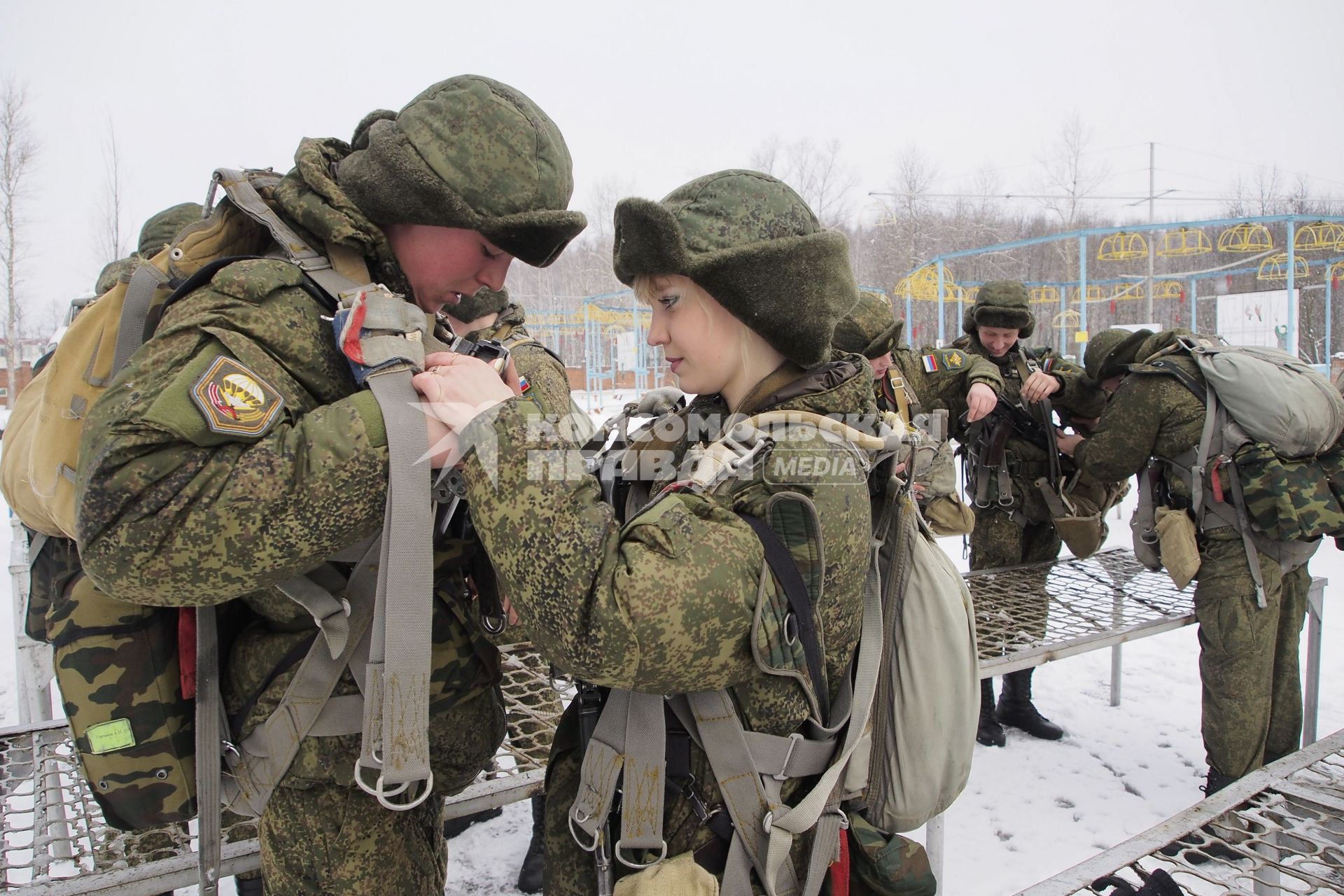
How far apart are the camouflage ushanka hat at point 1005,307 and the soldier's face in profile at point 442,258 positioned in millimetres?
4025

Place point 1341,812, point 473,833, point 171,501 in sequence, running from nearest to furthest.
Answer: point 171,501
point 1341,812
point 473,833

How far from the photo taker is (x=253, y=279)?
1301 millimetres

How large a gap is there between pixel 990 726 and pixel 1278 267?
25.6 m

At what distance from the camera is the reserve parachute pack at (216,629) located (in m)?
1.29

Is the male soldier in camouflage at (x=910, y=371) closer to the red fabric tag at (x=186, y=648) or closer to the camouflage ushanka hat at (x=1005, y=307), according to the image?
the camouflage ushanka hat at (x=1005, y=307)

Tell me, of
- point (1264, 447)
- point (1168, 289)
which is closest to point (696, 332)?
point (1264, 447)

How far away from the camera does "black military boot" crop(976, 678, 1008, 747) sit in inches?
177

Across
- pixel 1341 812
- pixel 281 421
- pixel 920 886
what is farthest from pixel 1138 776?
pixel 281 421

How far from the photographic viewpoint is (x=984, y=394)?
4.58 metres

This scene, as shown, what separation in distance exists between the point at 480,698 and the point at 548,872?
0.37 metres

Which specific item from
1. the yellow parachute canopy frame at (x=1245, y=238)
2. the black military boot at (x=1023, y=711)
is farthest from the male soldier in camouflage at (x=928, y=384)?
the yellow parachute canopy frame at (x=1245, y=238)

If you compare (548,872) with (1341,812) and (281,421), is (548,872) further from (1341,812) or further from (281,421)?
(1341,812)

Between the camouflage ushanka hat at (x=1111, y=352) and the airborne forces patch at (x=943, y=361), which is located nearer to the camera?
the camouflage ushanka hat at (x=1111, y=352)

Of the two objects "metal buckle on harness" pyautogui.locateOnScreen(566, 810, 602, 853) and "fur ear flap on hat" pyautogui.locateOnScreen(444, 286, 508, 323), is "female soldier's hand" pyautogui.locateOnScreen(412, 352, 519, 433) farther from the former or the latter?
"fur ear flap on hat" pyautogui.locateOnScreen(444, 286, 508, 323)
